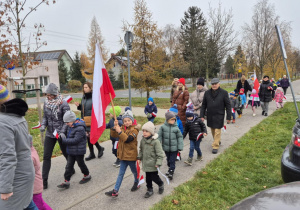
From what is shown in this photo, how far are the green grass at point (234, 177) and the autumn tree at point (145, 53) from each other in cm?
991

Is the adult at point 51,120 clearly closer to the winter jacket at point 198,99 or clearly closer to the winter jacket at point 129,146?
the winter jacket at point 129,146

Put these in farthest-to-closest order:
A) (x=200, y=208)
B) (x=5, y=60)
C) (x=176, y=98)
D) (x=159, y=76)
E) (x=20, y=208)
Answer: (x=159, y=76) < (x=5, y=60) < (x=176, y=98) < (x=200, y=208) < (x=20, y=208)

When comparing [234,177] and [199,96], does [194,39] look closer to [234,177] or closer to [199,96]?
[199,96]

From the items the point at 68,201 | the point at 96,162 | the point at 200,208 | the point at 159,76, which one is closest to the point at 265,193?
the point at 200,208

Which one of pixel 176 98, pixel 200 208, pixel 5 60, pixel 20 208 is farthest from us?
pixel 5 60

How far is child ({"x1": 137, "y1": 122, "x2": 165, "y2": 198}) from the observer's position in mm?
3586

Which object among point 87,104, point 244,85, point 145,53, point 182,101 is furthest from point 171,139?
point 145,53

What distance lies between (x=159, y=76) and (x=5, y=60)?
9.88m

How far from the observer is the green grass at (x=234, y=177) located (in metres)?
3.54

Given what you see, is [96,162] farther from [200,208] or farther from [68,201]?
[200,208]

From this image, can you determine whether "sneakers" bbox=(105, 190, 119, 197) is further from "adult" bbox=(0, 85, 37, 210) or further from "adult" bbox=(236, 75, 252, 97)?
"adult" bbox=(236, 75, 252, 97)

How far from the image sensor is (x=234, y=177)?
14.3 ft

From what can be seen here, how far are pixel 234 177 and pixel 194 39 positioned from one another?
2596 cm

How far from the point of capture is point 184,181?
14.0ft
